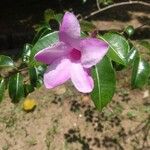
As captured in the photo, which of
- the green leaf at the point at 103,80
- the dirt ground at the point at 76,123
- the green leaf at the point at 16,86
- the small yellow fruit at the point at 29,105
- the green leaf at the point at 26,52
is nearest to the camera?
the green leaf at the point at 103,80

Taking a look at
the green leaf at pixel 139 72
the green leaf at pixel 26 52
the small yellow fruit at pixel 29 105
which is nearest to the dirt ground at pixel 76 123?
the small yellow fruit at pixel 29 105

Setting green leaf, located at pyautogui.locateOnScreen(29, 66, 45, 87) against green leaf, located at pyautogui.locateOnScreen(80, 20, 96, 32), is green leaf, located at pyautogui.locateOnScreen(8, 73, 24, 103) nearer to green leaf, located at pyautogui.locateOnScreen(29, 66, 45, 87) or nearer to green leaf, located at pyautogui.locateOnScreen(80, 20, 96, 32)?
green leaf, located at pyautogui.locateOnScreen(29, 66, 45, 87)

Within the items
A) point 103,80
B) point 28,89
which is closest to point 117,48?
point 103,80

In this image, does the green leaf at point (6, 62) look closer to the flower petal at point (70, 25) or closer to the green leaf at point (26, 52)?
the green leaf at point (26, 52)

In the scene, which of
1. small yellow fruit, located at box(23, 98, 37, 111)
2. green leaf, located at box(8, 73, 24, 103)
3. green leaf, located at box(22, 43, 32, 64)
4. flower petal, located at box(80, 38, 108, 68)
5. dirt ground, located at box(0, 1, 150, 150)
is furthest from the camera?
small yellow fruit, located at box(23, 98, 37, 111)

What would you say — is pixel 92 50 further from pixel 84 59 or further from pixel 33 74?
pixel 33 74

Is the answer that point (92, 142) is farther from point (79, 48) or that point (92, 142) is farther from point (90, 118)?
point (79, 48)

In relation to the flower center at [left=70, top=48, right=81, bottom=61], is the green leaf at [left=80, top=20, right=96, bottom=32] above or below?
below

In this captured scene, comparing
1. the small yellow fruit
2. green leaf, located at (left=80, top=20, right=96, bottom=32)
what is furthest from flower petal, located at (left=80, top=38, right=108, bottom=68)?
the small yellow fruit

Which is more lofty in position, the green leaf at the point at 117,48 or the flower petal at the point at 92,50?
the flower petal at the point at 92,50
